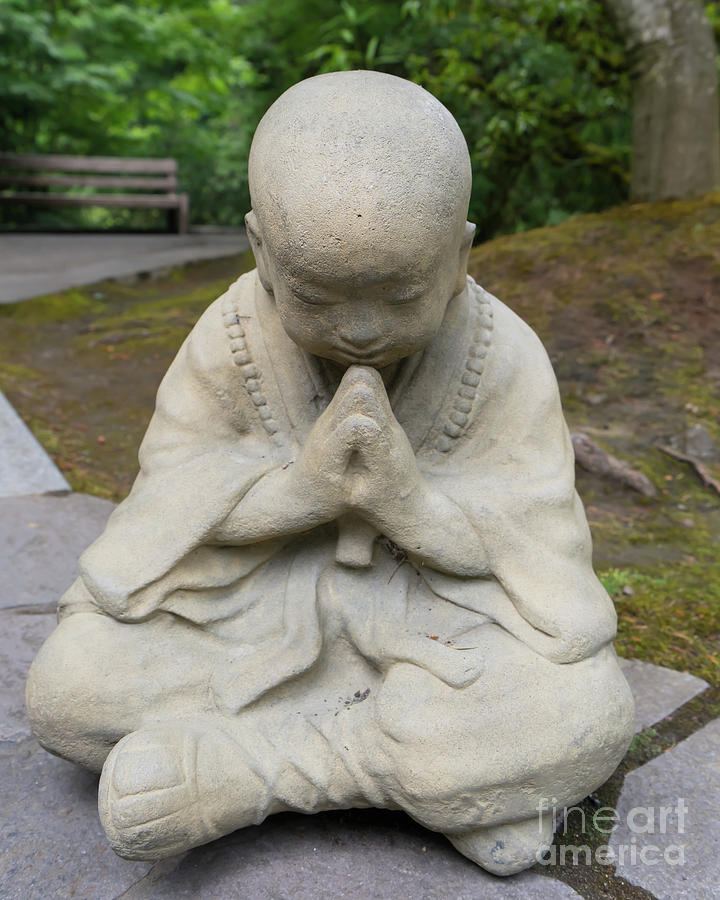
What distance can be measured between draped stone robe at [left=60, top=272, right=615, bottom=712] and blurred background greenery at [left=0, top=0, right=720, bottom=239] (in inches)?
177

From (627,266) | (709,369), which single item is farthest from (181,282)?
(709,369)

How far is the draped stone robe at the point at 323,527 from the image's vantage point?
6.21 feet

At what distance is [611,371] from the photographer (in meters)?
4.79

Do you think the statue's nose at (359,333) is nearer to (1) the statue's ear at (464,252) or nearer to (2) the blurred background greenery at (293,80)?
(1) the statue's ear at (464,252)

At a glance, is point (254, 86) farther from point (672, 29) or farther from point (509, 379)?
point (509, 379)

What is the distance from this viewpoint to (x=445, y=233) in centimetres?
162

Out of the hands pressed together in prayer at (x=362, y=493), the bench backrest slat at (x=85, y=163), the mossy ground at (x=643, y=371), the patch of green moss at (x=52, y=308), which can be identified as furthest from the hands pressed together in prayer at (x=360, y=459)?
the bench backrest slat at (x=85, y=163)

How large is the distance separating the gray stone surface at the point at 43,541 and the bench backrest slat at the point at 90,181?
26.1 feet

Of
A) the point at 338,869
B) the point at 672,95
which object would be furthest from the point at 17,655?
the point at 672,95

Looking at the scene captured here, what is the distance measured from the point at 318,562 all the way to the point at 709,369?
10.8 feet

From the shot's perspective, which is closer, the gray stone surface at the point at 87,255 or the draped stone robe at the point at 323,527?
the draped stone robe at the point at 323,527

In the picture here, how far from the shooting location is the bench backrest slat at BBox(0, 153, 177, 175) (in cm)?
1037

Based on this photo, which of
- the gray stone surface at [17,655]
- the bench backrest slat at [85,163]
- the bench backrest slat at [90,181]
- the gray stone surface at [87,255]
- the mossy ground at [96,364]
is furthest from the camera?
the bench backrest slat at [90,181]

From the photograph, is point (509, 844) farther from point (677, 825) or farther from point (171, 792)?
point (171, 792)
